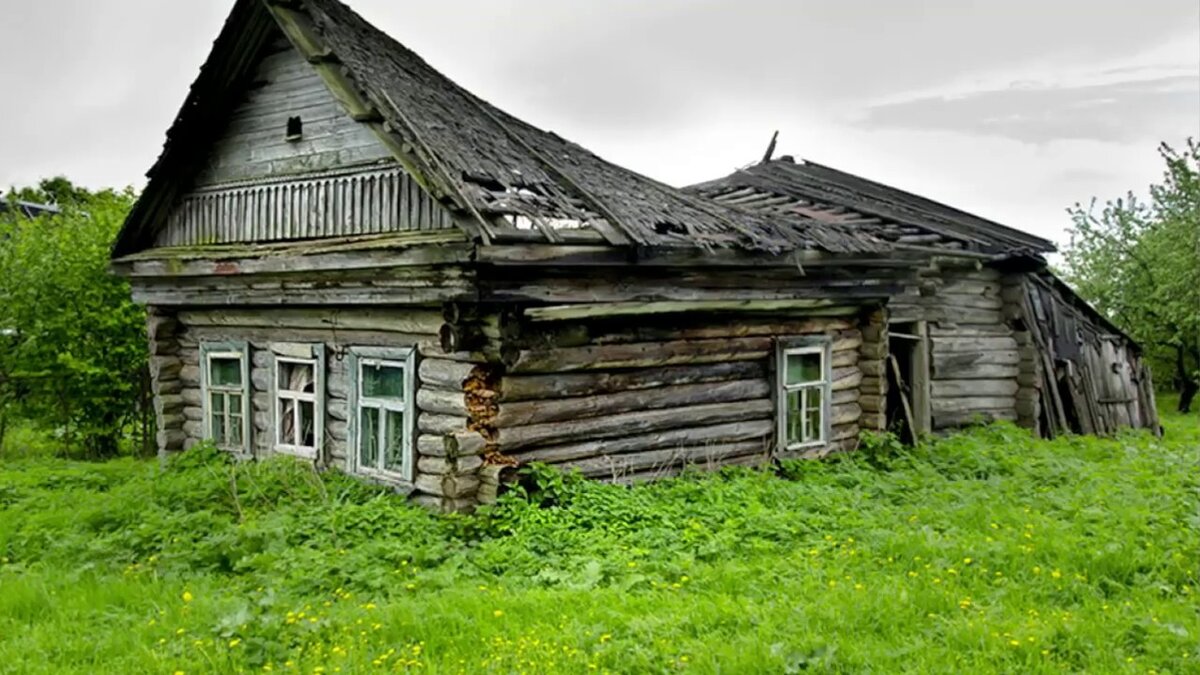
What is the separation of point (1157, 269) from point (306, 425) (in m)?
22.5

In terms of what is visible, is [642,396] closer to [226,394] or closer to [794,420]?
[794,420]

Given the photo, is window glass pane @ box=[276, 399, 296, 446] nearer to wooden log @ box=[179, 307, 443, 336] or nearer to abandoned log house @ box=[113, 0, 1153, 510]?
abandoned log house @ box=[113, 0, 1153, 510]

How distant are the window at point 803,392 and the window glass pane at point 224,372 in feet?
22.3

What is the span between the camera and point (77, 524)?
8.51 meters

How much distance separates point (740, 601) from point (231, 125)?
28.6 ft

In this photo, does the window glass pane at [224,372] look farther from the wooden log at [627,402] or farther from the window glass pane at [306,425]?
the wooden log at [627,402]

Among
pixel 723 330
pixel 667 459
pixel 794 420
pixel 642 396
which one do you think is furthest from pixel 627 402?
pixel 794 420

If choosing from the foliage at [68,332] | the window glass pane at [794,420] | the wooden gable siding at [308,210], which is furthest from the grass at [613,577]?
the foliage at [68,332]

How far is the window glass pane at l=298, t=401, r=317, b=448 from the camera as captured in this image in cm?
1027

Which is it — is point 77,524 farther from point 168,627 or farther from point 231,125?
point 231,125

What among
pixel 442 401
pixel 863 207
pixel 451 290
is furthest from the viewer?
pixel 863 207

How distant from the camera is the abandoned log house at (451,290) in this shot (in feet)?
27.2

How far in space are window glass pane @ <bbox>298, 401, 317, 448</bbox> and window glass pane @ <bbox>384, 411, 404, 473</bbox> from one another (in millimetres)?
1546

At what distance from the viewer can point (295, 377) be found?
10516mm
